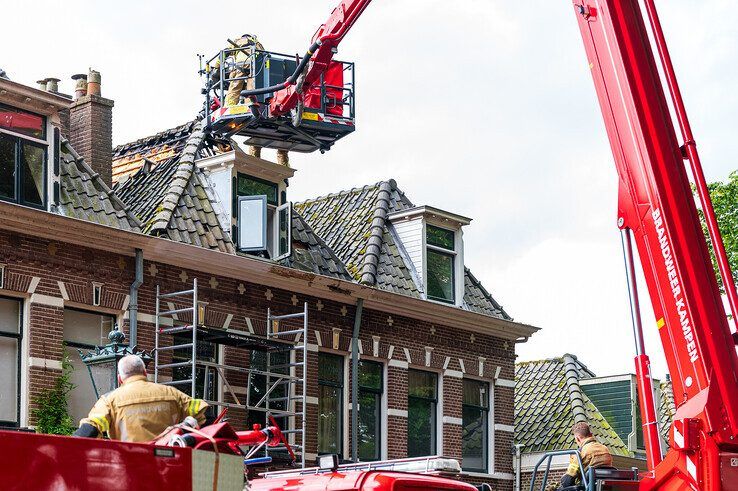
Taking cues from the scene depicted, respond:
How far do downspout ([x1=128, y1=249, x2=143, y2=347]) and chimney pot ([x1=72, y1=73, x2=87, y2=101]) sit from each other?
14.2ft

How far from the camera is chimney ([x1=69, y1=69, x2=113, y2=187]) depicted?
2159 cm

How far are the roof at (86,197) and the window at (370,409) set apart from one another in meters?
5.56

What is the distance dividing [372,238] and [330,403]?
12.1 ft

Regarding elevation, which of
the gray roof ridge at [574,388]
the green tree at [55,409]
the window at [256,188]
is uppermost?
the window at [256,188]

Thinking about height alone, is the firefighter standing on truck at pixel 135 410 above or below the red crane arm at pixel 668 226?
below

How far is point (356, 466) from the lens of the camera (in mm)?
11109

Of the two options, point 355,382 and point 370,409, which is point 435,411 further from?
point 355,382

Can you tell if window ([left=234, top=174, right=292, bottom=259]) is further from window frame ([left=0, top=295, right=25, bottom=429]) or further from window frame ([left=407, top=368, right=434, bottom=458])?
window frame ([left=0, top=295, right=25, bottom=429])

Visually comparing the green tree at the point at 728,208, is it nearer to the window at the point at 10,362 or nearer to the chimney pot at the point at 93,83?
the chimney pot at the point at 93,83

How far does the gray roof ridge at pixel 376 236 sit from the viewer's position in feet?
78.4

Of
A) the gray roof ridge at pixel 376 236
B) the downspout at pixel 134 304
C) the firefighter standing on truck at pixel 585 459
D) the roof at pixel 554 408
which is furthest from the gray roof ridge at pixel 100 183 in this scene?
the roof at pixel 554 408

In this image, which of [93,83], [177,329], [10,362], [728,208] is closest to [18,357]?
[10,362]

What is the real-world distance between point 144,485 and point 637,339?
5667 millimetres

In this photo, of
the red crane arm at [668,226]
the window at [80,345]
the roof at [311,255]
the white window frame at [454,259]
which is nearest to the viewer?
the red crane arm at [668,226]
